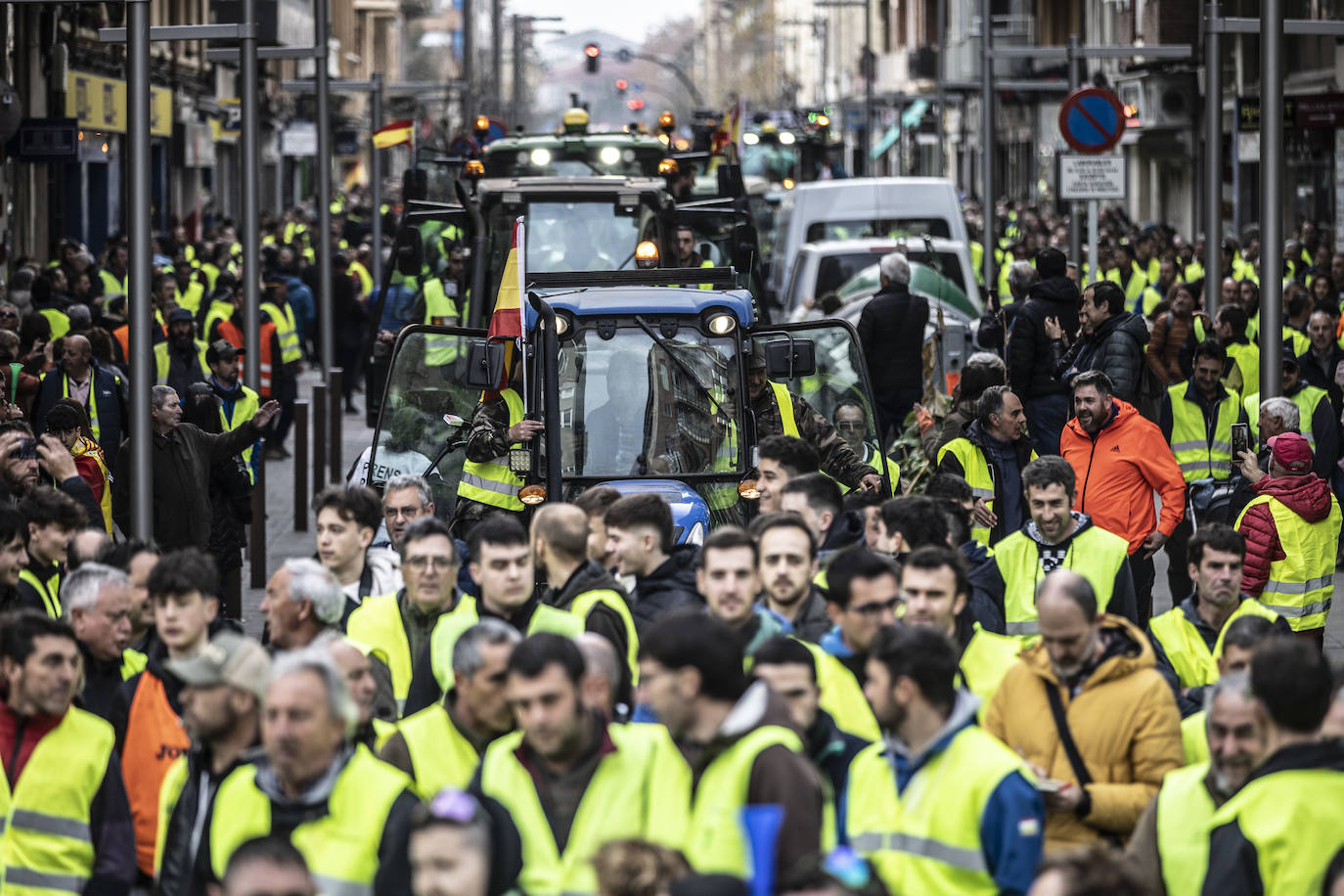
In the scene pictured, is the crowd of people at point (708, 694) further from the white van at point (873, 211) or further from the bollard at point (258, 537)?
the white van at point (873, 211)

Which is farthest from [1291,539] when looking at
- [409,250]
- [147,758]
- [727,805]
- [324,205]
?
[324,205]

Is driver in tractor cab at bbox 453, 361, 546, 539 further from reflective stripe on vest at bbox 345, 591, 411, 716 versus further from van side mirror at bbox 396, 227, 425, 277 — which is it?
van side mirror at bbox 396, 227, 425, 277

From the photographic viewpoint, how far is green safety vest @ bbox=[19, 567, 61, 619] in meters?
7.84

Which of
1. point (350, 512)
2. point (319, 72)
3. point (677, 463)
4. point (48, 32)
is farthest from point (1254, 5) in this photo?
point (350, 512)

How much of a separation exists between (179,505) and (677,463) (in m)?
2.63

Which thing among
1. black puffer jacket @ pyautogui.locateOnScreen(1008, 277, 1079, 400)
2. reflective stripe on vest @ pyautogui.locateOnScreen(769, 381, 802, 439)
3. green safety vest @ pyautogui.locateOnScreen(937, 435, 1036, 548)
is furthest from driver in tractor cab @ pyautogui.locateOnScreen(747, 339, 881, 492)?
black puffer jacket @ pyautogui.locateOnScreen(1008, 277, 1079, 400)

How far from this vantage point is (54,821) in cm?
595

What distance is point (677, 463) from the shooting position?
35.0 ft

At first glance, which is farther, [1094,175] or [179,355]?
[1094,175]

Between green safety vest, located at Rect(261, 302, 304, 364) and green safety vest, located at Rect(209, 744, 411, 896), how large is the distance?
15.4 m

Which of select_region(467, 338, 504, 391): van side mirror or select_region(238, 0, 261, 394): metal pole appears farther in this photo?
select_region(238, 0, 261, 394): metal pole

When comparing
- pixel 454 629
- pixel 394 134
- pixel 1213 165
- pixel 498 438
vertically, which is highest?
pixel 394 134

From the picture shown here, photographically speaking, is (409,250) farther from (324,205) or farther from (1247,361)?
(1247,361)

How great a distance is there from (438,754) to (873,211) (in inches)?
732
